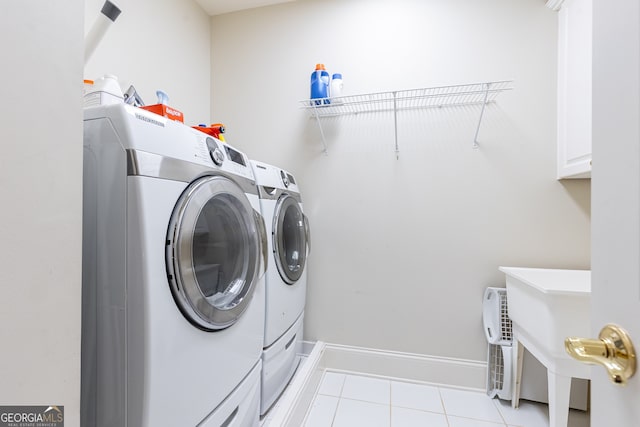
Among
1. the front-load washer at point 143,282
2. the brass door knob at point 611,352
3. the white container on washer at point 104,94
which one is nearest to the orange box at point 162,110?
the white container on washer at point 104,94

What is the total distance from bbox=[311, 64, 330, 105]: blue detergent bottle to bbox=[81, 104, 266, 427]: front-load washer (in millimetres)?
1056

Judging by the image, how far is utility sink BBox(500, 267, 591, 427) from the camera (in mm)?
1093

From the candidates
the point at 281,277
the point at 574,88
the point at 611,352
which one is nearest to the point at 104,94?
the point at 281,277

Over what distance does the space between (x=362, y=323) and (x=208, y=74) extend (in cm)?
217

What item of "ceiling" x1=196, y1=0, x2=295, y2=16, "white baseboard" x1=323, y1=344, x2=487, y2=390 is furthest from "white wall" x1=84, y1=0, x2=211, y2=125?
A: "white baseboard" x1=323, y1=344, x2=487, y2=390

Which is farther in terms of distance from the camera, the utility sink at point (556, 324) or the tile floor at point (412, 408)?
the tile floor at point (412, 408)

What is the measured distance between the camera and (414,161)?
5.77 ft

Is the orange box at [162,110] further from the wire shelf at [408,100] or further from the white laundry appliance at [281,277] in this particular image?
the wire shelf at [408,100]

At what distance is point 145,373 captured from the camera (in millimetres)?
681

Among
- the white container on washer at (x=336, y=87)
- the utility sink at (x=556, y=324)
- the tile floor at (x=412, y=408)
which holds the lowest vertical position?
the tile floor at (x=412, y=408)

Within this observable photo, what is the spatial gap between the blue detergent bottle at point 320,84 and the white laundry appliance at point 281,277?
0.56m

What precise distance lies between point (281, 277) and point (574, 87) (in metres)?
1.84

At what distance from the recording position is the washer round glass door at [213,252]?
774mm

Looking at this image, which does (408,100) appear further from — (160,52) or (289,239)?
(160,52)
